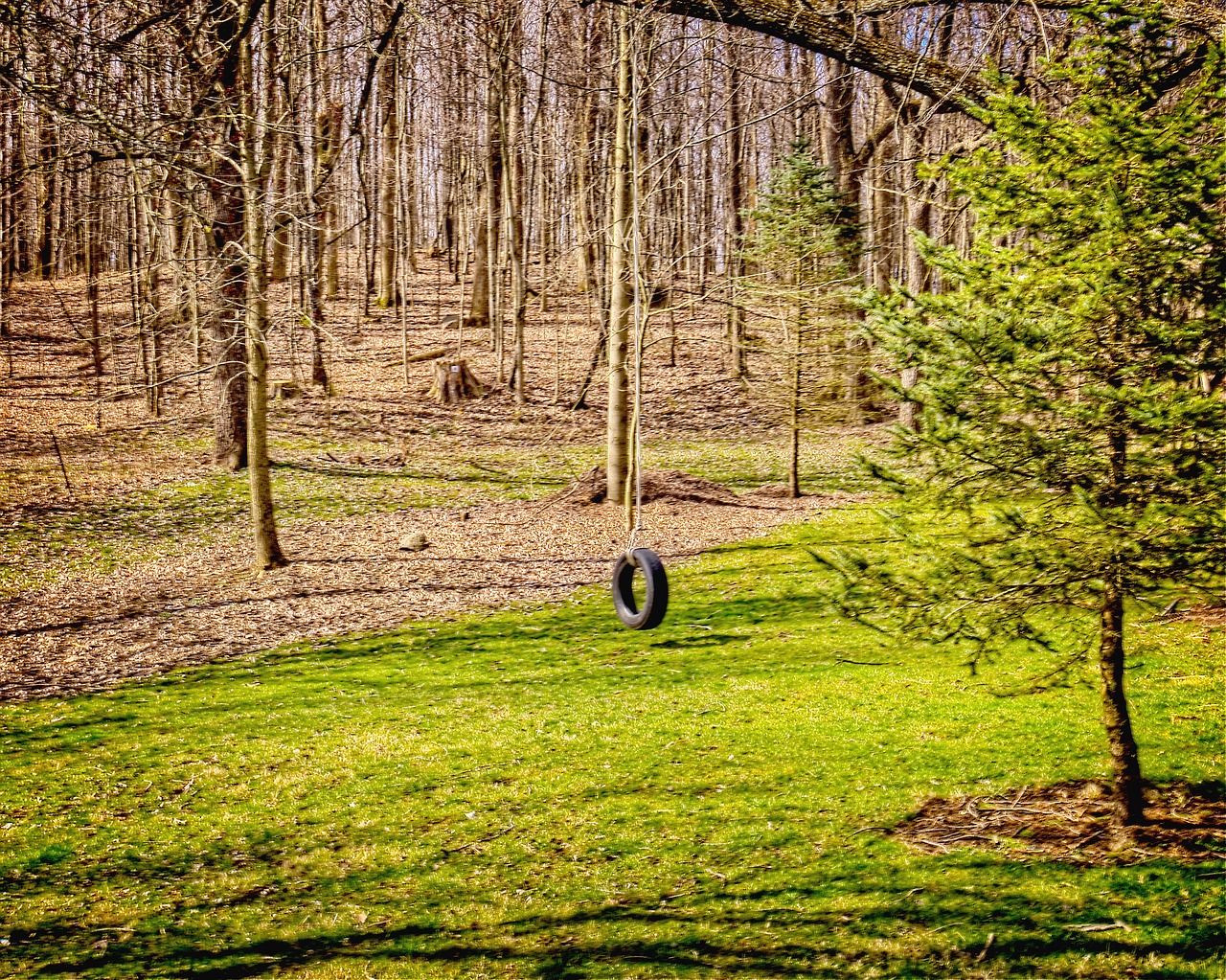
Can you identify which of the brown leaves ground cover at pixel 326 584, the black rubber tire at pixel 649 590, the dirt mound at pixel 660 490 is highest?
the black rubber tire at pixel 649 590

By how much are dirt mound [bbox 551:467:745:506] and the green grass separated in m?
5.36

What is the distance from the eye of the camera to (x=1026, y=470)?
6.61 meters

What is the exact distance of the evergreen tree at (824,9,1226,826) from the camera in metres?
6.07

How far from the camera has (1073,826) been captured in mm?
7250

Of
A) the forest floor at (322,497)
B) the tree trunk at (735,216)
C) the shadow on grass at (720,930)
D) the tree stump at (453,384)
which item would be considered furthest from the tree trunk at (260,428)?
the tree trunk at (735,216)

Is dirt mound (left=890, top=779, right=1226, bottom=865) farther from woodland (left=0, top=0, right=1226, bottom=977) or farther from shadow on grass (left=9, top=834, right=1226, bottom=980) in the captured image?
shadow on grass (left=9, top=834, right=1226, bottom=980)

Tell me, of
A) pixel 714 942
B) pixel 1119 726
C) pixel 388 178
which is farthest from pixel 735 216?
pixel 714 942

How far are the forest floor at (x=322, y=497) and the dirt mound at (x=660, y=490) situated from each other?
274mm

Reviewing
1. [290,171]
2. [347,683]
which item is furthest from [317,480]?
[290,171]

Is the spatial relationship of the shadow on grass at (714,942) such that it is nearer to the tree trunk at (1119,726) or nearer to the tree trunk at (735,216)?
the tree trunk at (1119,726)

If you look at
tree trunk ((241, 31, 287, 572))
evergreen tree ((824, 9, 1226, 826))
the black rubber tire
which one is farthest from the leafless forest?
the black rubber tire

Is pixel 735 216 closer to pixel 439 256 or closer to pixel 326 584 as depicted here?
pixel 439 256

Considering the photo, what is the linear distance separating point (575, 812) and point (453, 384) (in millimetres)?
19594

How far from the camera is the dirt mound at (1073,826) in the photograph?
679 centimetres
